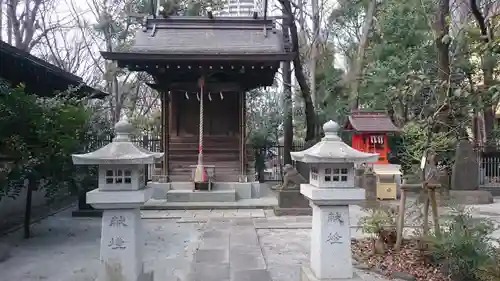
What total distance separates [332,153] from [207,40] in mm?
8859

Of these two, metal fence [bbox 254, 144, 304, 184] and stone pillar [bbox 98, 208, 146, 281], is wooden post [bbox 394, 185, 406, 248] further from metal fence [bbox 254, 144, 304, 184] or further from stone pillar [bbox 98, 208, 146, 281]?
metal fence [bbox 254, 144, 304, 184]

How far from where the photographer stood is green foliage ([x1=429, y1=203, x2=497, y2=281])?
4.71 m

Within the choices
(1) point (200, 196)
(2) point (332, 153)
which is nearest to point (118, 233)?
(2) point (332, 153)

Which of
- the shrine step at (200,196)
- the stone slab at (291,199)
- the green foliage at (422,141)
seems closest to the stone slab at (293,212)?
the stone slab at (291,199)

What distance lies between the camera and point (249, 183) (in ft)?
39.1

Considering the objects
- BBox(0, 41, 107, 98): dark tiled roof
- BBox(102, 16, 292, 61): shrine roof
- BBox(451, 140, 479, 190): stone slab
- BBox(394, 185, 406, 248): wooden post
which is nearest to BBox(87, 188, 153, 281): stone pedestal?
BBox(394, 185, 406, 248): wooden post

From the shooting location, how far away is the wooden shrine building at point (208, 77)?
11180 mm

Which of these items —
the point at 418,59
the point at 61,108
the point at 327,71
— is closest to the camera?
the point at 61,108

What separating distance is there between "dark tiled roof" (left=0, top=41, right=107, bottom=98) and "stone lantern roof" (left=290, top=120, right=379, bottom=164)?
5.94m

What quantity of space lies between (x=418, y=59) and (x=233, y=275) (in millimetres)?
13775

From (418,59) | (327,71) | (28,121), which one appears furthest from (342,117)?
(28,121)

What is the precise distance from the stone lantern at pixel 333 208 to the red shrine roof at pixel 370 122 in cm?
855

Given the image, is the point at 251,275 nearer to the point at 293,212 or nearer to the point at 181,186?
the point at 293,212

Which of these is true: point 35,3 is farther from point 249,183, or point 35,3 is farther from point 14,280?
point 14,280
